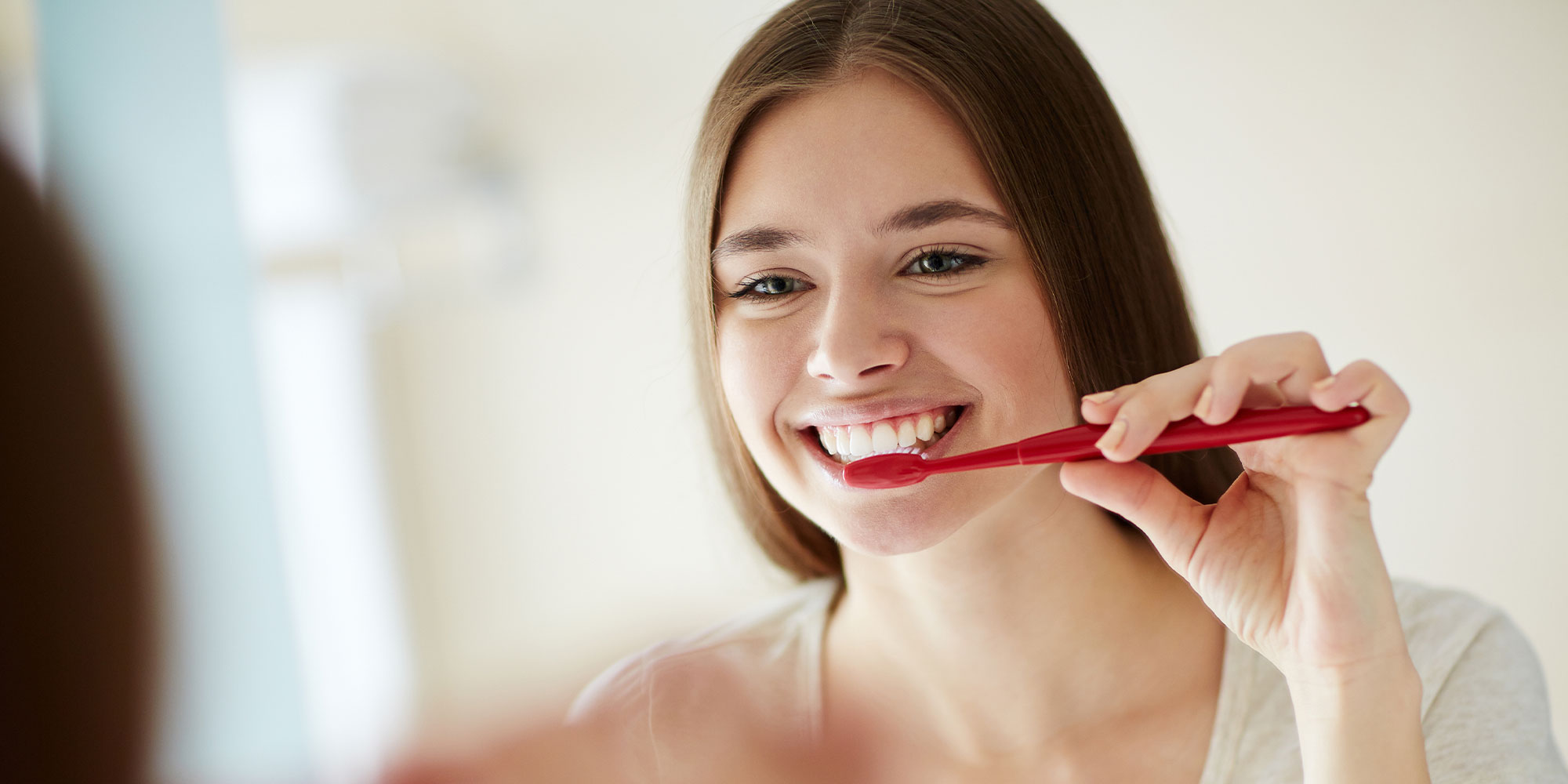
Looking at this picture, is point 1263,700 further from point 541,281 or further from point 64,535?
point 541,281

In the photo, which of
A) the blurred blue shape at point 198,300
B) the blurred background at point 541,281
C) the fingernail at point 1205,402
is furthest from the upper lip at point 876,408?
the blurred blue shape at point 198,300

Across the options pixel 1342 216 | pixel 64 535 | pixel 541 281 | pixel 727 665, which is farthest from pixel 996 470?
pixel 541 281

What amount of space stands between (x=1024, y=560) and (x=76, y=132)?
1.15 meters

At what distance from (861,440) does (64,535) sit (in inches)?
21.8

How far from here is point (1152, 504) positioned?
2.10 feet

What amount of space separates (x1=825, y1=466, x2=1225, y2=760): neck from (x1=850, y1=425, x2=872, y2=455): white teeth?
11 cm

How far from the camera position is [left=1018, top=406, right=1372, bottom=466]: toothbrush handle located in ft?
1.75

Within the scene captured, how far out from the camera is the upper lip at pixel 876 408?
2.40 feet

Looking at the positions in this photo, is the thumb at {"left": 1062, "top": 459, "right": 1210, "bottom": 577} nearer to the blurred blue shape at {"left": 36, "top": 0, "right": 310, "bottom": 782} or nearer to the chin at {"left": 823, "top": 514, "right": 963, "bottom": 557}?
the chin at {"left": 823, "top": 514, "right": 963, "bottom": 557}

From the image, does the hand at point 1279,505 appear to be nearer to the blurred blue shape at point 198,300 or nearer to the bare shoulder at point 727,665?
the bare shoulder at point 727,665

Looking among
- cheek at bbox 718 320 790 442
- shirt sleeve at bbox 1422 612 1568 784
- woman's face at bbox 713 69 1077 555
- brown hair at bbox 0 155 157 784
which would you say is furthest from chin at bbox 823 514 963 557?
brown hair at bbox 0 155 157 784

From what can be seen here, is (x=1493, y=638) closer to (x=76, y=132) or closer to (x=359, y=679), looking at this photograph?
(x=76, y=132)

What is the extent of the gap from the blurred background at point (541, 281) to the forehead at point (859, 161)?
14.9 inches

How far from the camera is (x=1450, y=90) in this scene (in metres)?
1.12
